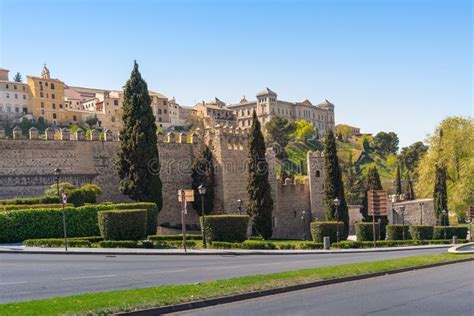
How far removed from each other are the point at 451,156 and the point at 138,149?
31.7m

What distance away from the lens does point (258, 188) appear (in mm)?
44438

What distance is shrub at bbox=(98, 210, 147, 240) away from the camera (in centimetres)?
2864

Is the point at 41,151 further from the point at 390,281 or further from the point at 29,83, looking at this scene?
the point at 29,83

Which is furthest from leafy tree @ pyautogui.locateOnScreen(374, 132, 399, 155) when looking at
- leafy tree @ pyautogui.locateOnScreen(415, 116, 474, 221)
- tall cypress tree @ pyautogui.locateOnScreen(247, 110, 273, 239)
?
tall cypress tree @ pyautogui.locateOnScreen(247, 110, 273, 239)

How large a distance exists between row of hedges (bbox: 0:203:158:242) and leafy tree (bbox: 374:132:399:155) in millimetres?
118038

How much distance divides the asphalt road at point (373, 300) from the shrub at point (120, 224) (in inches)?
630

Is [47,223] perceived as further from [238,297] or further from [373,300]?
[373,300]

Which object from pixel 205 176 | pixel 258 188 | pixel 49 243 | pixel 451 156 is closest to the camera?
pixel 49 243

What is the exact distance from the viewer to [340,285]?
1480cm

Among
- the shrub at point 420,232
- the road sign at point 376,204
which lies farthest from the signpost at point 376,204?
the shrub at point 420,232

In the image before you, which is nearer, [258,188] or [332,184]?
[258,188]

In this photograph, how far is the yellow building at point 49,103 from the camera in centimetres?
10288

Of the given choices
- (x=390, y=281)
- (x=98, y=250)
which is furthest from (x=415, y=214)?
(x=390, y=281)

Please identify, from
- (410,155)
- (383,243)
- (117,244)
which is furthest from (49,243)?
(410,155)
